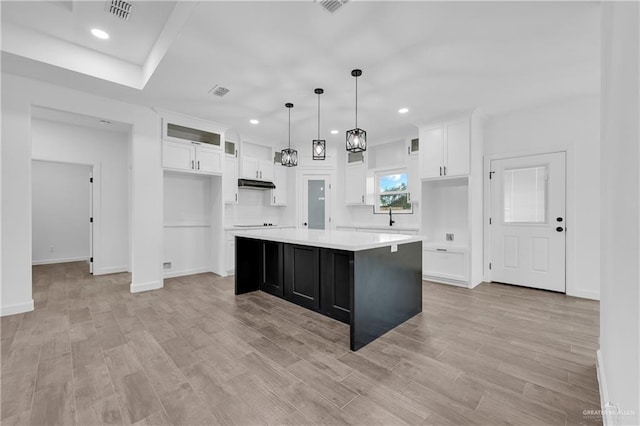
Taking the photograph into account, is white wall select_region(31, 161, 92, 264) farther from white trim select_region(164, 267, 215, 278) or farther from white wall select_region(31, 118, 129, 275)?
white trim select_region(164, 267, 215, 278)

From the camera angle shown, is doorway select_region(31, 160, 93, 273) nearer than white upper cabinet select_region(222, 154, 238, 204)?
No

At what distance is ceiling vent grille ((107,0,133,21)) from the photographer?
2500 millimetres

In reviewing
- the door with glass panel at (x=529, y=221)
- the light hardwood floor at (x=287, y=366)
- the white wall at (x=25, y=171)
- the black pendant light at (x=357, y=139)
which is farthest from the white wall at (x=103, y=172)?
the door with glass panel at (x=529, y=221)

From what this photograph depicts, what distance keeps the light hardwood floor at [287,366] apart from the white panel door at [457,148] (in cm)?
215

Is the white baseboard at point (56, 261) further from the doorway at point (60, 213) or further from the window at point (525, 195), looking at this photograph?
the window at point (525, 195)

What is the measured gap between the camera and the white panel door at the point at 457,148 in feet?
14.4

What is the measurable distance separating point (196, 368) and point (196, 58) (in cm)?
299

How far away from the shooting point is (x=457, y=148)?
4.49 metres

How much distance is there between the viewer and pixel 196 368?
2070 millimetres

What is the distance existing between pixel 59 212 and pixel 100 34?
5.78 metres

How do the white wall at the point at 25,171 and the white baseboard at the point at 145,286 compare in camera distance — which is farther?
the white baseboard at the point at 145,286

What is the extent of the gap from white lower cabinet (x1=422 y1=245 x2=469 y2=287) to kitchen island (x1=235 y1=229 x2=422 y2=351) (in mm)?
1583

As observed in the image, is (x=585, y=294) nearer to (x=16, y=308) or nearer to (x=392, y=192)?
(x=392, y=192)

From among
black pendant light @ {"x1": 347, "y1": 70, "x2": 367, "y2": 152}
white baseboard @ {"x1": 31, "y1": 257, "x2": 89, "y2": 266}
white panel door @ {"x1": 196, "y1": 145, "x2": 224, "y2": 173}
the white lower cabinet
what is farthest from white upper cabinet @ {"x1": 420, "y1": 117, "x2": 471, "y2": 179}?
white baseboard @ {"x1": 31, "y1": 257, "x2": 89, "y2": 266}
